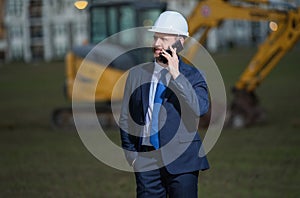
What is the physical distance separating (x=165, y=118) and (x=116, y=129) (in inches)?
501

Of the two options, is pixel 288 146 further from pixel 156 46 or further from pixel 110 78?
pixel 156 46

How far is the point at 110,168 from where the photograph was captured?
12.4 m

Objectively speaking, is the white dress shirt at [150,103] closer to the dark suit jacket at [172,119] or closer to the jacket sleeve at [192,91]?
the dark suit jacket at [172,119]

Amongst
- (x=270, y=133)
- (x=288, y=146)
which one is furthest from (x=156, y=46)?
(x=270, y=133)

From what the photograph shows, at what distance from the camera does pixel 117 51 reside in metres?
19.3

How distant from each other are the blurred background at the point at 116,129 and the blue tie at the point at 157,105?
412 cm

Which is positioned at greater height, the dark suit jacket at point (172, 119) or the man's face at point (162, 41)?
the man's face at point (162, 41)

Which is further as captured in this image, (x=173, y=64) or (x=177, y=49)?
(x=177, y=49)

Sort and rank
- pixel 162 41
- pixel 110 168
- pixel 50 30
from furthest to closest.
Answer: pixel 50 30 < pixel 110 168 < pixel 162 41

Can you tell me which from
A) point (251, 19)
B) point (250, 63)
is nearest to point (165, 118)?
point (251, 19)

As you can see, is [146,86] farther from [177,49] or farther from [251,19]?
[251,19]

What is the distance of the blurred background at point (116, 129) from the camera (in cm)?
1057

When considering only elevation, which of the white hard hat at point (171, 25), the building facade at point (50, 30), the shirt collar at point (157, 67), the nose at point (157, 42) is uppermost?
the white hard hat at point (171, 25)

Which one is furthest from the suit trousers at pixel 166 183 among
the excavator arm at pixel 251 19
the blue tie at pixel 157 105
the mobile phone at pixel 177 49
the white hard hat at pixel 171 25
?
the excavator arm at pixel 251 19
